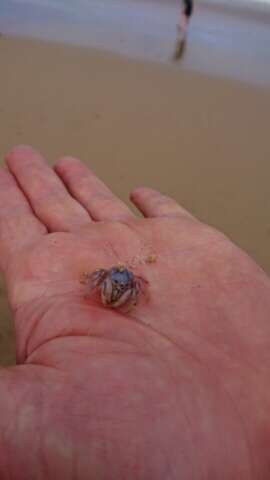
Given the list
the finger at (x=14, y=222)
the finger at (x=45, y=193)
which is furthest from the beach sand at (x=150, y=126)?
the finger at (x=14, y=222)

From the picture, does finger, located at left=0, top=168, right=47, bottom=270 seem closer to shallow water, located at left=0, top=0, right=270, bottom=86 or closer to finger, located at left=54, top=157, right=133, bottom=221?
finger, located at left=54, top=157, right=133, bottom=221

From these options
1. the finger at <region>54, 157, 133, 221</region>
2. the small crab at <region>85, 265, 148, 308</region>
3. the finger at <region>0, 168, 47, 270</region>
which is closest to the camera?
the small crab at <region>85, 265, 148, 308</region>

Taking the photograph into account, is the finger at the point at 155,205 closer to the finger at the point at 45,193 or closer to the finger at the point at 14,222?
the finger at the point at 45,193

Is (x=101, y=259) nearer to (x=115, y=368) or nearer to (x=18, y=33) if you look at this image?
(x=115, y=368)

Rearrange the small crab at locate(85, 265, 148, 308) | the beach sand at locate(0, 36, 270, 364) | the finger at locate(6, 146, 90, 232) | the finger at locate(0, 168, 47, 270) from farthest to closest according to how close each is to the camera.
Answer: the beach sand at locate(0, 36, 270, 364) → the finger at locate(6, 146, 90, 232) → the finger at locate(0, 168, 47, 270) → the small crab at locate(85, 265, 148, 308)

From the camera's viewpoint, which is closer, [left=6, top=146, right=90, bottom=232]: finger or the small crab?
the small crab

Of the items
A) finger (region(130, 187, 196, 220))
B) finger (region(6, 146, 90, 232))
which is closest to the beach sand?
finger (region(130, 187, 196, 220))

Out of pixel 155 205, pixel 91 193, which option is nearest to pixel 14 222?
pixel 91 193
